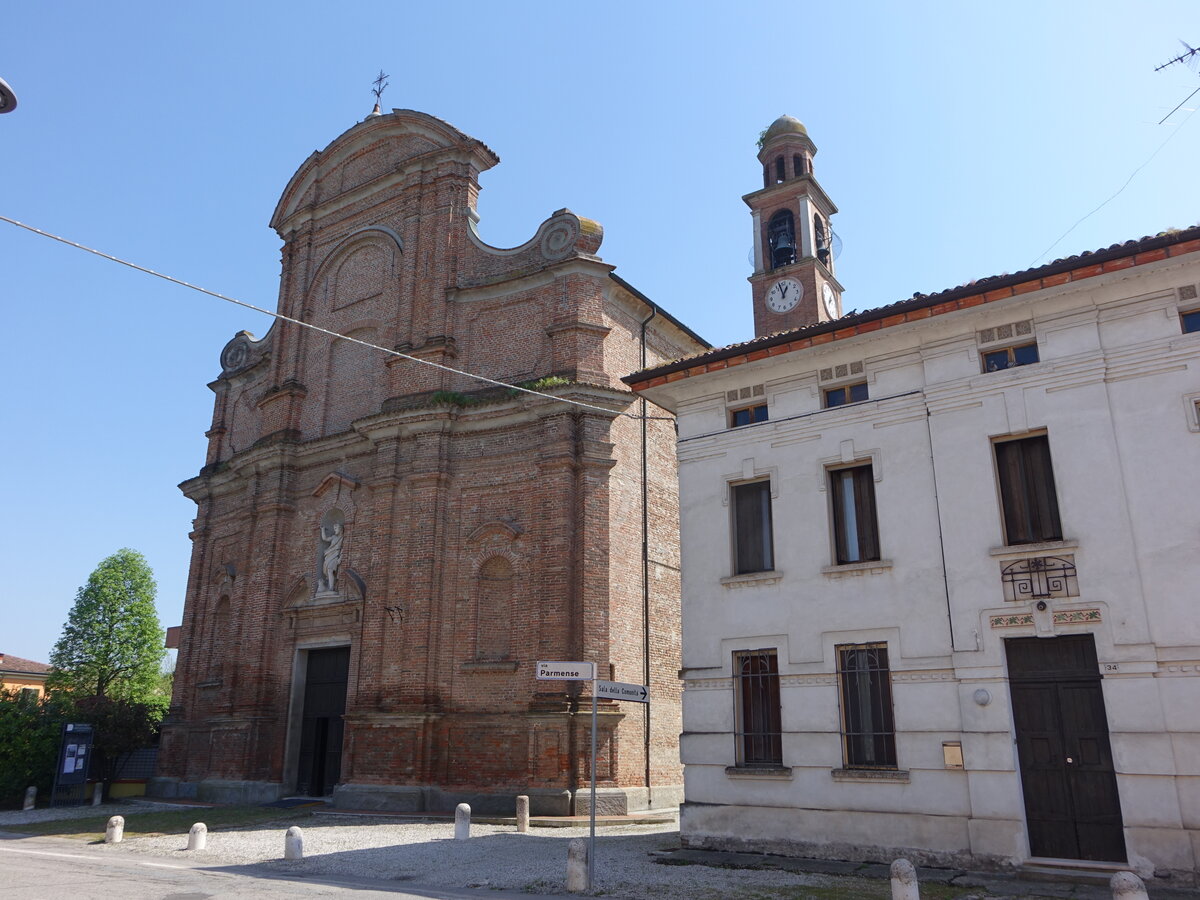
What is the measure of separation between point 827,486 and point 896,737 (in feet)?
11.6

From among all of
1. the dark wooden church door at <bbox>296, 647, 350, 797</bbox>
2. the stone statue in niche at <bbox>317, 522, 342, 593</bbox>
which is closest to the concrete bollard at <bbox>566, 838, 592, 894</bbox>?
the dark wooden church door at <bbox>296, 647, 350, 797</bbox>

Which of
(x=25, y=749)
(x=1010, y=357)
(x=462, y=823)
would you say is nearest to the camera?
(x=1010, y=357)

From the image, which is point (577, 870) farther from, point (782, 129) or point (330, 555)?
point (782, 129)

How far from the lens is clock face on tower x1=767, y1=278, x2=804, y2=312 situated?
→ 26.8 meters

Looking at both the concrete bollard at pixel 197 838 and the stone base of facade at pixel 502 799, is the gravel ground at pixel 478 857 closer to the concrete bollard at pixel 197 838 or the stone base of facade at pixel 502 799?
the concrete bollard at pixel 197 838

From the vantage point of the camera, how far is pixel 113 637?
44688 mm

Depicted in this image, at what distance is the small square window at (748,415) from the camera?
13922 mm

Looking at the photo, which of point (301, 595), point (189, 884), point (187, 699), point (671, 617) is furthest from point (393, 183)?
point (189, 884)

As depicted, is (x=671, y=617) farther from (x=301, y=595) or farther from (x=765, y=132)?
(x=765, y=132)

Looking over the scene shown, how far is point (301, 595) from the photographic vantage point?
74.2ft

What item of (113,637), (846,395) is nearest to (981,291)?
(846,395)

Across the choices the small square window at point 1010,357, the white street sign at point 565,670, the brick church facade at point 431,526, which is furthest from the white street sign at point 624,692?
the brick church facade at point 431,526

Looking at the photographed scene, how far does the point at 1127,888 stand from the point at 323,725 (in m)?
18.6

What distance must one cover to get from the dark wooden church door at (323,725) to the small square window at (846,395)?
13.8 metres
